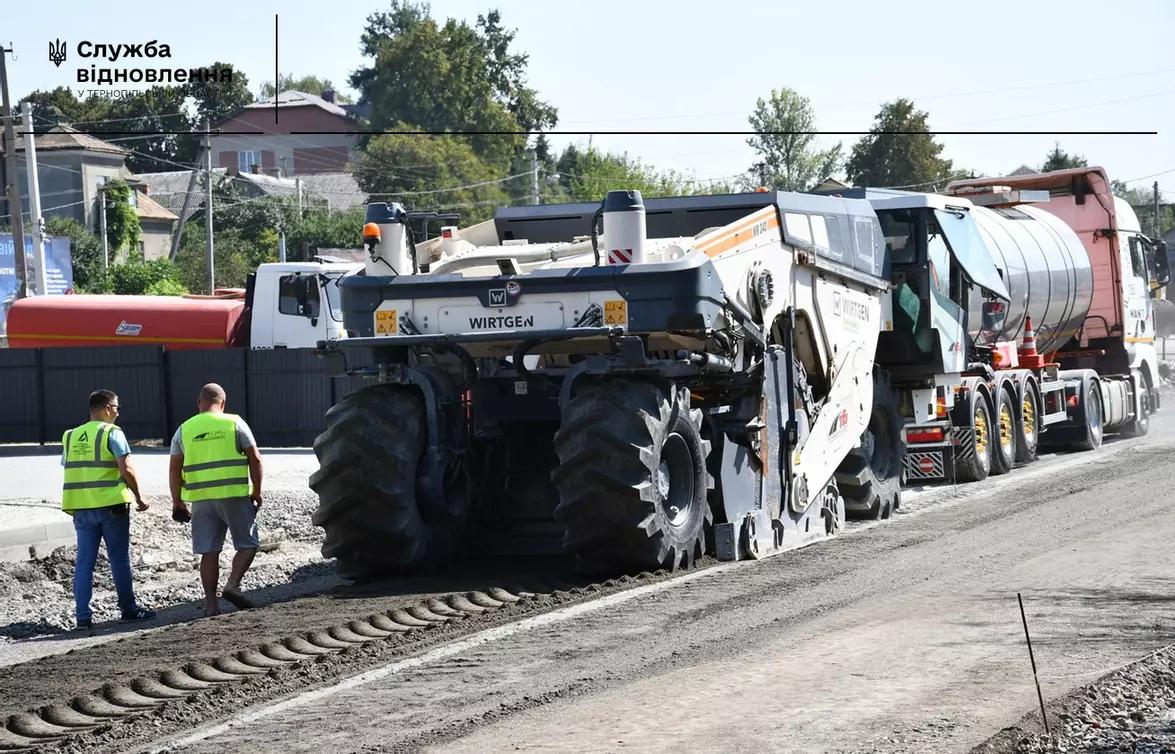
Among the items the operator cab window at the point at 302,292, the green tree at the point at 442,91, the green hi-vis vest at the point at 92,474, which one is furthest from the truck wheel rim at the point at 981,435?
the green tree at the point at 442,91

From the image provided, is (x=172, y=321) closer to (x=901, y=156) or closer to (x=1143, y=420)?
(x=1143, y=420)

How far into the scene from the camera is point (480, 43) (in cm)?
9400

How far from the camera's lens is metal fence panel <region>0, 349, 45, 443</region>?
26031mm

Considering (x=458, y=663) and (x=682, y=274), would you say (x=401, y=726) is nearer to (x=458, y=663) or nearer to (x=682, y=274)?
(x=458, y=663)

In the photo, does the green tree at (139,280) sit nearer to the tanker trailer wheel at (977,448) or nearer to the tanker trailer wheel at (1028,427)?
the tanker trailer wheel at (1028,427)

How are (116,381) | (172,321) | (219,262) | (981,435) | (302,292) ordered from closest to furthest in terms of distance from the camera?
(302,292) → (981,435) → (116,381) → (172,321) → (219,262)

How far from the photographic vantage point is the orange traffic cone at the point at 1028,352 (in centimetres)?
2081

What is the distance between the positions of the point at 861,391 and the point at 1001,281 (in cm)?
507

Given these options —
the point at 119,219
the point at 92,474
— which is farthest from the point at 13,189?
the point at 119,219

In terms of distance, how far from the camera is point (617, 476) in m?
10.8

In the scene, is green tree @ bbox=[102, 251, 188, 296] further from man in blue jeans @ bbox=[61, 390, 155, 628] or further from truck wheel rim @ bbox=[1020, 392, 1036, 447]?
man in blue jeans @ bbox=[61, 390, 155, 628]

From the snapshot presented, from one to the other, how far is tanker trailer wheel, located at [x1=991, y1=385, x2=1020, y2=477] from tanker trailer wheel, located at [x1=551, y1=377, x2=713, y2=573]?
348 inches

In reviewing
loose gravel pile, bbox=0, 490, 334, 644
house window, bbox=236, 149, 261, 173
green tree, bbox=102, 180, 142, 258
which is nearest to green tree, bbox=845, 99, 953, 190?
green tree, bbox=102, 180, 142, 258

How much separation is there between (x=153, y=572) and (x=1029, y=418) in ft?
39.3
